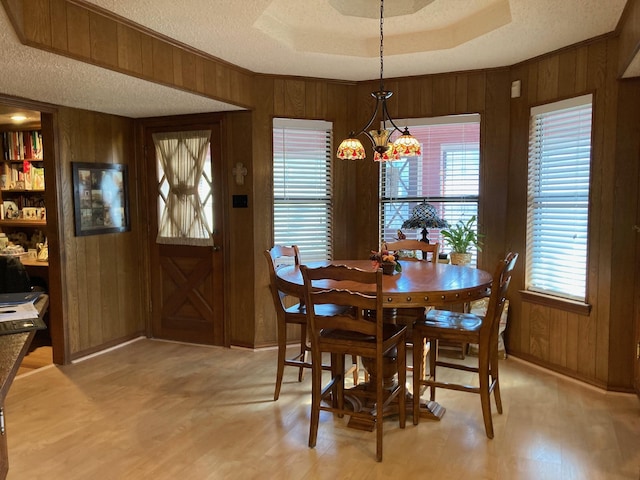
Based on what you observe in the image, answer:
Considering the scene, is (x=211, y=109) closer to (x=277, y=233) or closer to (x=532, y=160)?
(x=277, y=233)

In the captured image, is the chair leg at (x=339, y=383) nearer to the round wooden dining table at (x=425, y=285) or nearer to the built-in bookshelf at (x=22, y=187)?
the round wooden dining table at (x=425, y=285)

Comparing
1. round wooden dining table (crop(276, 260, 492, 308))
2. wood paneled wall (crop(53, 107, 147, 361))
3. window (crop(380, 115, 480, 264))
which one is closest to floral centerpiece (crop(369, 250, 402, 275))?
round wooden dining table (crop(276, 260, 492, 308))

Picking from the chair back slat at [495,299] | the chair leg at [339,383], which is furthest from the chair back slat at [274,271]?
the chair back slat at [495,299]

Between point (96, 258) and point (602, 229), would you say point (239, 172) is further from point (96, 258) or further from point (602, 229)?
point (602, 229)

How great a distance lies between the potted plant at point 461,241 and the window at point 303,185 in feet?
3.74

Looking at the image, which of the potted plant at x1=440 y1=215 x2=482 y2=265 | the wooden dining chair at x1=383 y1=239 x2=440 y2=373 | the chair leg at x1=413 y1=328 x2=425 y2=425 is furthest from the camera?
the potted plant at x1=440 y1=215 x2=482 y2=265

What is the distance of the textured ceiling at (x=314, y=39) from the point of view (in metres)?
2.90

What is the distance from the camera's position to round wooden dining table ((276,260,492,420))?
105 inches

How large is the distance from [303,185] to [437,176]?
47.9 inches

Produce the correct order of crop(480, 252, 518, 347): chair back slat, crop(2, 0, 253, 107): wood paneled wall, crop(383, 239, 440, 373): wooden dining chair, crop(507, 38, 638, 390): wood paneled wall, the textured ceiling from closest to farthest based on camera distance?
crop(2, 0, 253, 107): wood paneled wall → crop(480, 252, 518, 347): chair back slat → the textured ceiling → crop(383, 239, 440, 373): wooden dining chair → crop(507, 38, 638, 390): wood paneled wall

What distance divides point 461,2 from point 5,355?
311cm

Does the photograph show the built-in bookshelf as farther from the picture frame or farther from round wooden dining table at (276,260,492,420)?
round wooden dining table at (276,260,492,420)

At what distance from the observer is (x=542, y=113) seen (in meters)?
3.92

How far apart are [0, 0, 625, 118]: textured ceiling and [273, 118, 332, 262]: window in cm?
52
